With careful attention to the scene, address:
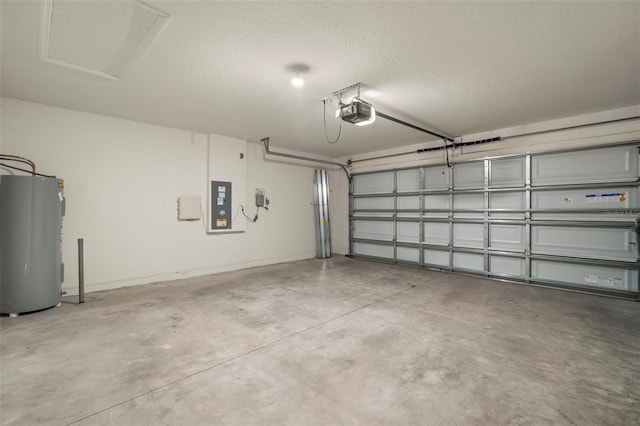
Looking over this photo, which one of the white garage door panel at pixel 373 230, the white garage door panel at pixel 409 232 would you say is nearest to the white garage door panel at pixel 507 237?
the white garage door panel at pixel 409 232

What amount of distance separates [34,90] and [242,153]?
2.99 metres

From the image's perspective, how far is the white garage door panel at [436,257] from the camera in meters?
5.71

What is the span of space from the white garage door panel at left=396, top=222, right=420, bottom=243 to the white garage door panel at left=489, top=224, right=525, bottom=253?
1.38m

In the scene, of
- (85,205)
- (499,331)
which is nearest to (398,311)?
(499,331)

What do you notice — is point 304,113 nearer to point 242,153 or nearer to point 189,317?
point 242,153

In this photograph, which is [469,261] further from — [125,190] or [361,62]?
[125,190]

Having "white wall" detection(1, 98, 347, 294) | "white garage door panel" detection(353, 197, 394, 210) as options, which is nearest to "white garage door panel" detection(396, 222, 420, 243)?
"white garage door panel" detection(353, 197, 394, 210)

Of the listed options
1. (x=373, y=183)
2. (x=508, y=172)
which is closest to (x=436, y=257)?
(x=508, y=172)

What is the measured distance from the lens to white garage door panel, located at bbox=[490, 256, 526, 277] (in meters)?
4.86

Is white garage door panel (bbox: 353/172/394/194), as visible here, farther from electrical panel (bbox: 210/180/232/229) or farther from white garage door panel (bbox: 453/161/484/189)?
electrical panel (bbox: 210/180/232/229)

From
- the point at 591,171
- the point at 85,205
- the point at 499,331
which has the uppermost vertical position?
the point at 591,171

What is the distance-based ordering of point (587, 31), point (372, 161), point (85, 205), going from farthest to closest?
point (372, 161) → point (85, 205) → point (587, 31)

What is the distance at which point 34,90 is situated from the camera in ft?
11.0

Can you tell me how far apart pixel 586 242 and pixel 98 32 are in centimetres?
626
